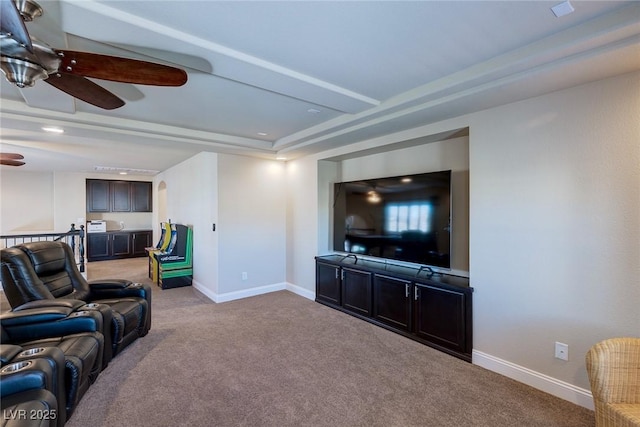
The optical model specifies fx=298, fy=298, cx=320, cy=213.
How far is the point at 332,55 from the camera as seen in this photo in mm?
2045

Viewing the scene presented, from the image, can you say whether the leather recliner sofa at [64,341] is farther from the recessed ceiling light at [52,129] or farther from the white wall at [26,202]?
the white wall at [26,202]

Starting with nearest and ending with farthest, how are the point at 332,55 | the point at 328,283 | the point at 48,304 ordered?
the point at 332,55, the point at 48,304, the point at 328,283

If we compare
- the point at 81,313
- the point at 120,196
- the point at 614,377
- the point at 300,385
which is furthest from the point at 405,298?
the point at 120,196

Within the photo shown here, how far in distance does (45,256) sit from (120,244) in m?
6.04

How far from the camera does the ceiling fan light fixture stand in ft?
4.66

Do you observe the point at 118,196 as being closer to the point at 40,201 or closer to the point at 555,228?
the point at 40,201

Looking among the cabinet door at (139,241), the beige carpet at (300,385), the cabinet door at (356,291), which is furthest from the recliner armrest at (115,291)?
the cabinet door at (139,241)

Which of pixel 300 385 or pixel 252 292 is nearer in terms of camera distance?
pixel 300 385

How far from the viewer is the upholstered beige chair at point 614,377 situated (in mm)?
1611

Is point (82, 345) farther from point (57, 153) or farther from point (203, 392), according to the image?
point (57, 153)

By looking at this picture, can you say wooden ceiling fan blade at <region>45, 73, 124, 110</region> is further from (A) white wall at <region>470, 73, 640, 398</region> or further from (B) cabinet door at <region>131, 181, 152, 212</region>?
(B) cabinet door at <region>131, 181, 152, 212</region>

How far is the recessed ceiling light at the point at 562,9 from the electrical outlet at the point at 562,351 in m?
2.23

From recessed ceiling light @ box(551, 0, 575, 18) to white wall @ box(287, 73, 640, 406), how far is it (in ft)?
2.87

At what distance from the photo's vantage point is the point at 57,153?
5.07 meters
